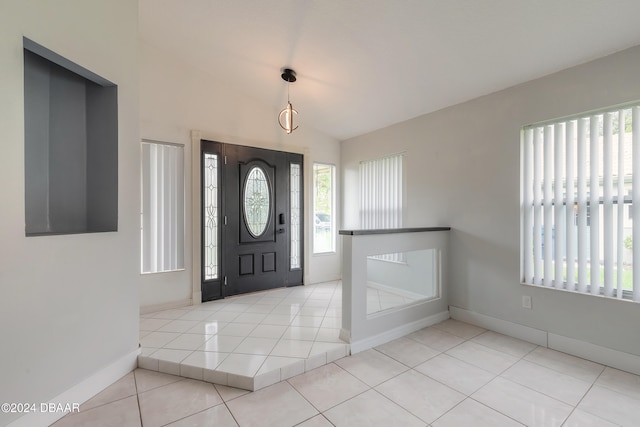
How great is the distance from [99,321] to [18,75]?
5.22 feet

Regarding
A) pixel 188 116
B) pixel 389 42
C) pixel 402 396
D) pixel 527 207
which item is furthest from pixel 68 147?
pixel 527 207

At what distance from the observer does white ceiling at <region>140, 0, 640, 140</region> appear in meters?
1.98

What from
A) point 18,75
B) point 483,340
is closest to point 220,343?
point 18,75

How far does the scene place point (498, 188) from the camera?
281 centimetres

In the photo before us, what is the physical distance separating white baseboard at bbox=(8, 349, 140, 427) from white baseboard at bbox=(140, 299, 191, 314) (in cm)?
107

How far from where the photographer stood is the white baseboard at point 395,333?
243 cm

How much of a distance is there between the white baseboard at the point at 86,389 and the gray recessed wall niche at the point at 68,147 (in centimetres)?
101

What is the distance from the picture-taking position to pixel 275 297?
3.76 meters

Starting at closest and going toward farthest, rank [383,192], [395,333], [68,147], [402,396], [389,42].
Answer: [402,396] → [68,147] → [389,42] → [395,333] → [383,192]

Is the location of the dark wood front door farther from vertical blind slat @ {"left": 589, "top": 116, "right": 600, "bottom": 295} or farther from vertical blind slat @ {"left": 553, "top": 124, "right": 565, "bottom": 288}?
vertical blind slat @ {"left": 589, "top": 116, "right": 600, "bottom": 295}

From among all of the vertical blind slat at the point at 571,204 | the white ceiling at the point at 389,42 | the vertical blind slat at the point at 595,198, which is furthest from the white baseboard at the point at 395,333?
the white ceiling at the point at 389,42

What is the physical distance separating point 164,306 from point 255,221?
5.07ft

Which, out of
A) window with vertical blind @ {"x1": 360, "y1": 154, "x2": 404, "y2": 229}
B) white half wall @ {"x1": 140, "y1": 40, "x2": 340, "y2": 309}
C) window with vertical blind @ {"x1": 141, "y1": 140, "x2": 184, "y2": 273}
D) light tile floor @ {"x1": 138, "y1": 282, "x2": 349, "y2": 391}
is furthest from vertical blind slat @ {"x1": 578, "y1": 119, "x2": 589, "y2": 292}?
window with vertical blind @ {"x1": 141, "y1": 140, "x2": 184, "y2": 273}

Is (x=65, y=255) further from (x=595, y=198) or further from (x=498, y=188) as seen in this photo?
(x=595, y=198)
